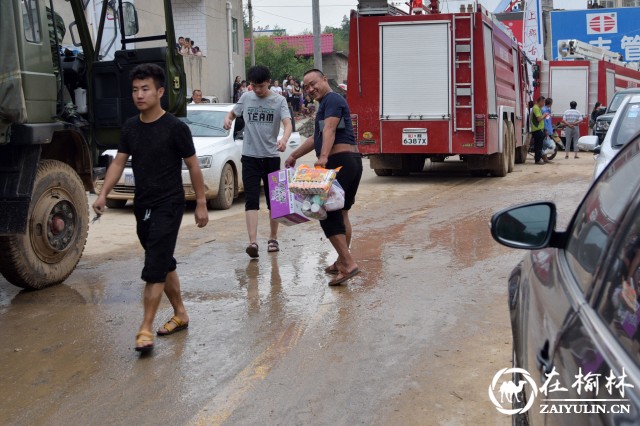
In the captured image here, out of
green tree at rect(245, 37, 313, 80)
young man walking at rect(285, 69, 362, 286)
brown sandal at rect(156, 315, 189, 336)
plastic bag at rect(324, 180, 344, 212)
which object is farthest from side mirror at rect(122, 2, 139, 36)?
green tree at rect(245, 37, 313, 80)

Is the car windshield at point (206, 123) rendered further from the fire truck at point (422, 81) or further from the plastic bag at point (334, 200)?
the plastic bag at point (334, 200)

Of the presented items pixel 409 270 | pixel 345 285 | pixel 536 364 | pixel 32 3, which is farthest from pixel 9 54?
pixel 536 364

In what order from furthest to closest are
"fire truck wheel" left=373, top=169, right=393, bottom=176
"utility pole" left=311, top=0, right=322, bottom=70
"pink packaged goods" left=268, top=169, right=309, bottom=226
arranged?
"utility pole" left=311, top=0, right=322, bottom=70 → "fire truck wheel" left=373, top=169, right=393, bottom=176 → "pink packaged goods" left=268, top=169, right=309, bottom=226

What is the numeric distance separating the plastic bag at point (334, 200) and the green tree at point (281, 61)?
38.3 meters

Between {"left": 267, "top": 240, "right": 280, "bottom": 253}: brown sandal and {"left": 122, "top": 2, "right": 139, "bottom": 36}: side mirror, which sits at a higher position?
{"left": 122, "top": 2, "right": 139, "bottom": 36}: side mirror

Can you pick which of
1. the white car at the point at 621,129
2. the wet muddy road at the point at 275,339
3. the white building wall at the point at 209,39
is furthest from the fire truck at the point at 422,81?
the white building wall at the point at 209,39

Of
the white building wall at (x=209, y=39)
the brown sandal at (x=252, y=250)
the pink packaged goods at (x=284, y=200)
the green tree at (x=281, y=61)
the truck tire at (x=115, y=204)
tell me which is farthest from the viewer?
the green tree at (x=281, y=61)

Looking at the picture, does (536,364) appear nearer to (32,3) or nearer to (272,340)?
(272,340)

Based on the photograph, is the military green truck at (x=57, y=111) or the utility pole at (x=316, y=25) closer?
the military green truck at (x=57, y=111)

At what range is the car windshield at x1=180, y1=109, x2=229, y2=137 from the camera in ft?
41.7

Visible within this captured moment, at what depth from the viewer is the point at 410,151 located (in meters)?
15.4

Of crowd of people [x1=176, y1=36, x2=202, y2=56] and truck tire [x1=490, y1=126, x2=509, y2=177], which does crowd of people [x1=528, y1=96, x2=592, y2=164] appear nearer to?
truck tire [x1=490, y1=126, x2=509, y2=177]

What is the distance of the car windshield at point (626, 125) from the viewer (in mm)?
7730

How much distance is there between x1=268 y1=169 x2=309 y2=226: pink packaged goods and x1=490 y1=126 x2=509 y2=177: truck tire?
10.2 m
